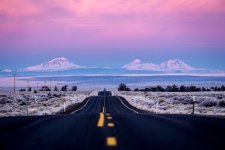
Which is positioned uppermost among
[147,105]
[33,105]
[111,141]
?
[33,105]

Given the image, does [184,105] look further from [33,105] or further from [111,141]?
[111,141]

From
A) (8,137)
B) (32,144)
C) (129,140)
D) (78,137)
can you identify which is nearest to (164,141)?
(129,140)

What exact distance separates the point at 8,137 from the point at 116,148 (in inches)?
133

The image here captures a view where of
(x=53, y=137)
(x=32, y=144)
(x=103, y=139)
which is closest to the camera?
(x=32, y=144)

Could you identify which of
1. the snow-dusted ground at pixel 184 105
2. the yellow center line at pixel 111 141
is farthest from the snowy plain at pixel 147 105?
the yellow center line at pixel 111 141

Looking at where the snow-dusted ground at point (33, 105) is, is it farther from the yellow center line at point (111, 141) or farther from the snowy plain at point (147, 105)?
the yellow center line at point (111, 141)

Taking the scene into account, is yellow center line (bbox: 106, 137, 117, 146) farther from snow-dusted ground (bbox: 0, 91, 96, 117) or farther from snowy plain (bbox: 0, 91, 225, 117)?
snow-dusted ground (bbox: 0, 91, 96, 117)

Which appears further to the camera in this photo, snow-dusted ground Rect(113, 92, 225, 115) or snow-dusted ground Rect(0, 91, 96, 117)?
snow-dusted ground Rect(0, 91, 96, 117)

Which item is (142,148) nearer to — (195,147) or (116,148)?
(116,148)

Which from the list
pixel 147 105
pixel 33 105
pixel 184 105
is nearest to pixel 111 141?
pixel 184 105

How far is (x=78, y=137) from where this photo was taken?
990 cm

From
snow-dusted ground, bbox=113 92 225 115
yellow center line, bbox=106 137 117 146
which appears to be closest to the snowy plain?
snow-dusted ground, bbox=113 92 225 115

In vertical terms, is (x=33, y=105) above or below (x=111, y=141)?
above

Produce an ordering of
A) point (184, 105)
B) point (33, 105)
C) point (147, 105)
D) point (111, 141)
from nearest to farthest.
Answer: point (111, 141), point (184, 105), point (33, 105), point (147, 105)
